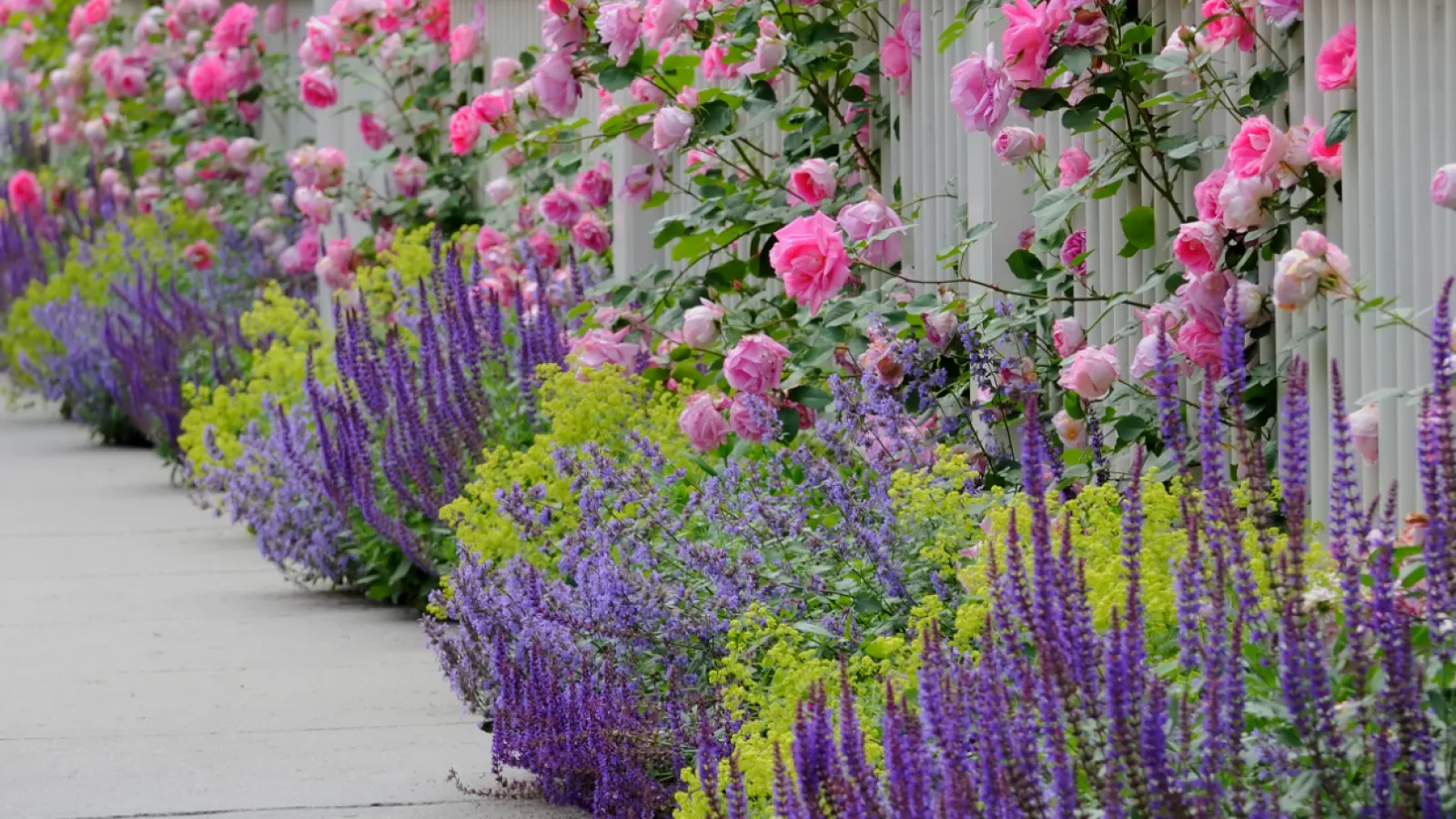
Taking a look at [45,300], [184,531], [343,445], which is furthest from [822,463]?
[45,300]

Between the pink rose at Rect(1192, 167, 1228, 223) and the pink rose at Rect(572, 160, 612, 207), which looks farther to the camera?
the pink rose at Rect(572, 160, 612, 207)

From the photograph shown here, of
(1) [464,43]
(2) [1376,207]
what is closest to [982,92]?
(2) [1376,207]

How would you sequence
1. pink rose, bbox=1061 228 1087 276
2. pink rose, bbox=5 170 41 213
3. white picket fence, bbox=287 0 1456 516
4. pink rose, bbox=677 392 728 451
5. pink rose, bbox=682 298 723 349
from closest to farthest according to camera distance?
white picket fence, bbox=287 0 1456 516 → pink rose, bbox=1061 228 1087 276 → pink rose, bbox=677 392 728 451 → pink rose, bbox=682 298 723 349 → pink rose, bbox=5 170 41 213

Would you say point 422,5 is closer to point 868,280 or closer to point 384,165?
point 384,165

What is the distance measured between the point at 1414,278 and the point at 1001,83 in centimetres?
98

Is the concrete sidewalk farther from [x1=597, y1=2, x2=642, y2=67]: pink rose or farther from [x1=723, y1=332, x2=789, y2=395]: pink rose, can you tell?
[x1=597, y1=2, x2=642, y2=67]: pink rose

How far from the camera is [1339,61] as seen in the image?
323 cm

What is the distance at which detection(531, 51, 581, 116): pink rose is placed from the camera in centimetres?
521

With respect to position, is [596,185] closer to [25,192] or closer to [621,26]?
[621,26]

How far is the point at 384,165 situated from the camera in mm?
8680

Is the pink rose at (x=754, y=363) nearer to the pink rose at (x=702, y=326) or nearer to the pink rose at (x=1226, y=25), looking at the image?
the pink rose at (x=702, y=326)

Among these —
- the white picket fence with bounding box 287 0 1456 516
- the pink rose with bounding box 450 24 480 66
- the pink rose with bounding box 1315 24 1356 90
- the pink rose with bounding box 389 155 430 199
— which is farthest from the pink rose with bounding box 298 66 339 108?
the pink rose with bounding box 1315 24 1356 90

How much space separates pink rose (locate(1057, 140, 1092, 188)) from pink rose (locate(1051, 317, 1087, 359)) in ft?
0.84

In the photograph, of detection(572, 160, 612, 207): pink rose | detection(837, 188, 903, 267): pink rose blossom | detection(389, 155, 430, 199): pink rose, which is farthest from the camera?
detection(389, 155, 430, 199): pink rose
